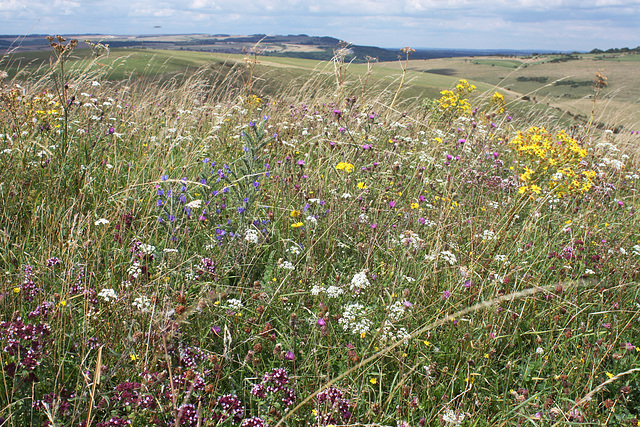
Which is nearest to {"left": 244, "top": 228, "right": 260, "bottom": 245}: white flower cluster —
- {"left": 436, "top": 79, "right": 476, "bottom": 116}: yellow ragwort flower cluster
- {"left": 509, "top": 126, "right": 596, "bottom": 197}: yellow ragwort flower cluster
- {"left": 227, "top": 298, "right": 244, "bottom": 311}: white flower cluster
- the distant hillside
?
{"left": 227, "top": 298, "right": 244, "bottom": 311}: white flower cluster

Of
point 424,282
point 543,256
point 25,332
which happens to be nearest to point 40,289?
point 25,332

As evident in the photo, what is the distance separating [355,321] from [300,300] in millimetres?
354

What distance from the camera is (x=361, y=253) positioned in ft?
8.63

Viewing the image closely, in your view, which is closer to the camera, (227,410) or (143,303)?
(227,410)

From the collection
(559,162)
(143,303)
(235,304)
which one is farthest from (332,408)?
(559,162)

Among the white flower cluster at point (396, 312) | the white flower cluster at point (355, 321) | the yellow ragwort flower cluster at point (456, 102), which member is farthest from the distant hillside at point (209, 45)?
the white flower cluster at point (396, 312)

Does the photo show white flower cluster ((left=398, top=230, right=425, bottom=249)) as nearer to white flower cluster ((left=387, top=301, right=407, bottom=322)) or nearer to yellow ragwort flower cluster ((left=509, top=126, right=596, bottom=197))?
white flower cluster ((left=387, top=301, right=407, bottom=322))

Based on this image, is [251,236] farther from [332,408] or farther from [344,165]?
[344,165]

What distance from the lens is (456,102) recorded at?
21.5 feet

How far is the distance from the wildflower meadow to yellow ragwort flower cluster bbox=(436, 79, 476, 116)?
2563 mm

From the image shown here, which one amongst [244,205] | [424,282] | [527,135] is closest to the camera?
[424,282]

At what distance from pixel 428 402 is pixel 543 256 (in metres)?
1.66

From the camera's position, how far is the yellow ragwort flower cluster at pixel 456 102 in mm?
6383

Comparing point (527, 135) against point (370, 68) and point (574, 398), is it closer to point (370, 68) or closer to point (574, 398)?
point (370, 68)
